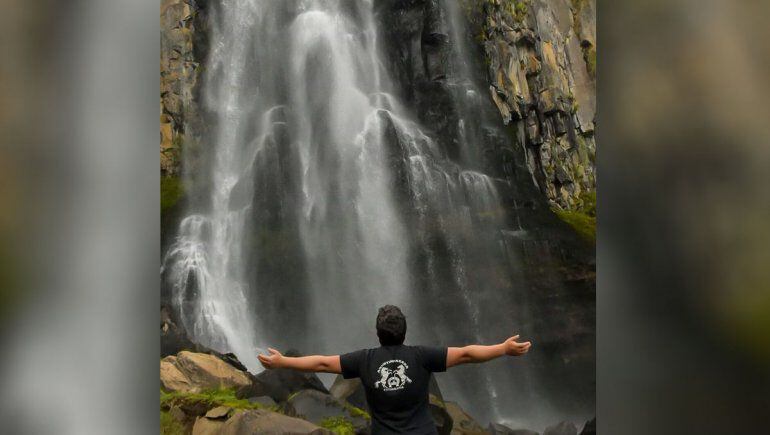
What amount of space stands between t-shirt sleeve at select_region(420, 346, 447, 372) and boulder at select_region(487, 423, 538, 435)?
167 cm

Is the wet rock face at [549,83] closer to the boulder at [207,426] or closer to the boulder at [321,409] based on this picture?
the boulder at [321,409]

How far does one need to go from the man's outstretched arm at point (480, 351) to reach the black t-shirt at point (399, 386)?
111 mm

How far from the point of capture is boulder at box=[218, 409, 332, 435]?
4.54 metres

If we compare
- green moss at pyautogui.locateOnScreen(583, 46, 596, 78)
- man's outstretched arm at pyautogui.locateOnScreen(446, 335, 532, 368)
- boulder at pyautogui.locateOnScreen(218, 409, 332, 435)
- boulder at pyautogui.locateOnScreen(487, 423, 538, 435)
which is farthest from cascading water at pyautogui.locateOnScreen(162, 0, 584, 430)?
man's outstretched arm at pyautogui.locateOnScreen(446, 335, 532, 368)

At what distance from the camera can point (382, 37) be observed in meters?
5.00

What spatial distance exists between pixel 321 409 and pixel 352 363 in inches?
54.3

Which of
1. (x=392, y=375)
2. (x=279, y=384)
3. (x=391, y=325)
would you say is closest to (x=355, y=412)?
(x=279, y=384)

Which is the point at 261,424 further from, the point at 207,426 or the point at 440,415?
the point at 440,415

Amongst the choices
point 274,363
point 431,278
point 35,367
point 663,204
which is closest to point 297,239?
point 431,278

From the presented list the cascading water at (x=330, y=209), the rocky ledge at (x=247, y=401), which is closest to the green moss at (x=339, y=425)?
the rocky ledge at (x=247, y=401)

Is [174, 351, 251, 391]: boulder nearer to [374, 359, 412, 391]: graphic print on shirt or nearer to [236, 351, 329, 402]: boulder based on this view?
[236, 351, 329, 402]: boulder

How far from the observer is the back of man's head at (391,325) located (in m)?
3.24

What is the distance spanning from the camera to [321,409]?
4.67 meters

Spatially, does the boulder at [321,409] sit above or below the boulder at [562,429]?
above
